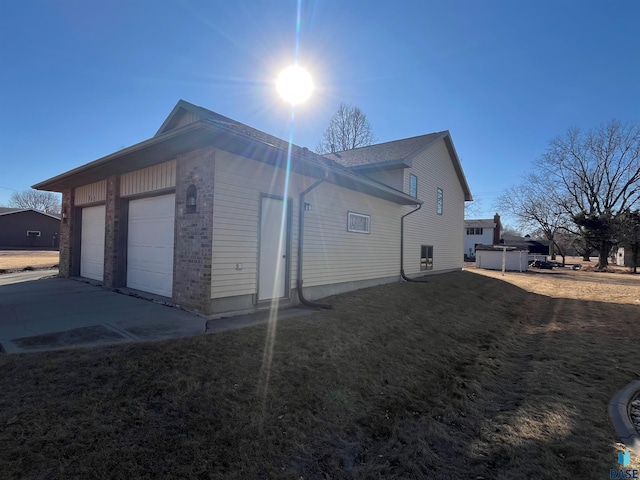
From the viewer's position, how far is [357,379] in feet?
13.8

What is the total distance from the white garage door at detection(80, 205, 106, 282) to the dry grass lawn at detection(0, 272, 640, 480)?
6456 millimetres

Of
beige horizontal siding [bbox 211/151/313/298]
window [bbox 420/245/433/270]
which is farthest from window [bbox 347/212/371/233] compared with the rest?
window [bbox 420/245/433/270]

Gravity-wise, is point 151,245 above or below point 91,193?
below

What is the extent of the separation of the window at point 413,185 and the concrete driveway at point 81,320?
9714 millimetres

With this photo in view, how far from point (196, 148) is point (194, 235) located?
1.57m

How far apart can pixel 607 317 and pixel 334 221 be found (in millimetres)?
8359

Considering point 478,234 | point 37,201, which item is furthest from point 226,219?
point 37,201

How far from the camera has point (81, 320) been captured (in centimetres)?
520

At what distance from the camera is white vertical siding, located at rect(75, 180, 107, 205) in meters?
9.04

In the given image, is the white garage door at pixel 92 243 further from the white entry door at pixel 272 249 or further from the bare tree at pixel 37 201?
the bare tree at pixel 37 201

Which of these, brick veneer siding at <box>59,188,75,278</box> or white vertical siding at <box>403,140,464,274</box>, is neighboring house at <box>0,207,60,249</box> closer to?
brick veneer siding at <box>59,188,75,278</box>

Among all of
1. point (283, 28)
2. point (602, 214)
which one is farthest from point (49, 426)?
point (602, 214)

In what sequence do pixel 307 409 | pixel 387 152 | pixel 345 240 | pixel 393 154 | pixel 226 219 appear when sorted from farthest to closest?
pixel 387 152 < pixel 393 154 < pixel 345 240 < pixel 226 219 < pixel 307 409

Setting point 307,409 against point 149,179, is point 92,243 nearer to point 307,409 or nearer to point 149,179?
point 149,179
